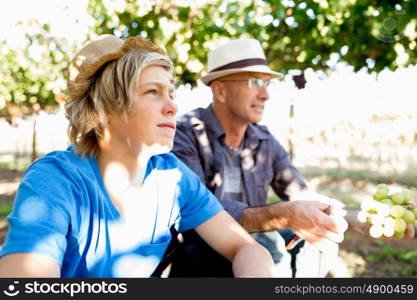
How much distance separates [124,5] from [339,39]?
2.05m

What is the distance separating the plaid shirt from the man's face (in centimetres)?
13

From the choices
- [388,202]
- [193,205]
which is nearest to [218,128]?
[193,205]

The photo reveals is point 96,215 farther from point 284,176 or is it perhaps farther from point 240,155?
point 284,176

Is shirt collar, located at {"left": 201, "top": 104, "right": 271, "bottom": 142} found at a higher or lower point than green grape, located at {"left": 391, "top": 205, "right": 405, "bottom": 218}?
higher

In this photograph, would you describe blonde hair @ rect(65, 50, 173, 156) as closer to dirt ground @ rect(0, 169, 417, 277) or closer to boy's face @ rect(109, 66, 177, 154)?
boy's face @ rect(109, 66, 177, 154)

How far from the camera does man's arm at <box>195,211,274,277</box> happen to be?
1.87 m

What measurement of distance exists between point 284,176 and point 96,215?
5.71 feet

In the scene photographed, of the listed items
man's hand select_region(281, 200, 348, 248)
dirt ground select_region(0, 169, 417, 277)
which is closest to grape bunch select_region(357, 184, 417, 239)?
man's hand select_region(281, 200, 348, 248)

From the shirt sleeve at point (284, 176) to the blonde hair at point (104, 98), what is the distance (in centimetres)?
148

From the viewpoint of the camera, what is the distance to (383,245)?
231 inches

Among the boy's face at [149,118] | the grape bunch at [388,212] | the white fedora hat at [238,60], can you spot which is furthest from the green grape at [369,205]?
the white fedora hat at [238,60]

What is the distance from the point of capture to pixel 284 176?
3.16 meters

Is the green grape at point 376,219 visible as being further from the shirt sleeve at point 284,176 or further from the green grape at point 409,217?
the shirt sleeve at point 284,176

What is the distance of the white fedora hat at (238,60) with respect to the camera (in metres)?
3.23
